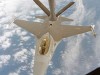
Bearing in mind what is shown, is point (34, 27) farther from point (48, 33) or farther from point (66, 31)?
point (66, 31)

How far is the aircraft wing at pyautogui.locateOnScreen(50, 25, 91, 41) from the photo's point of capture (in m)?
56.5

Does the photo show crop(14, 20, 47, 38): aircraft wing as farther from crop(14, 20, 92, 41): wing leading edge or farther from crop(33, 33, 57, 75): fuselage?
crop(33, 33, 57, 75): fuselage

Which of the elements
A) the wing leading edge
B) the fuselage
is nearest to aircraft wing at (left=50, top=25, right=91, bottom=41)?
the wing leading edge

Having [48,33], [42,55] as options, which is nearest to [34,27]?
[48,33]

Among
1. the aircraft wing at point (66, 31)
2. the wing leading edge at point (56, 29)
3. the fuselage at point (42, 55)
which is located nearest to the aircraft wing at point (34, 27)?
the wing leading edge at point (56, 29)

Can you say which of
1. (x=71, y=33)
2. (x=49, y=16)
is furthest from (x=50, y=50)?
(x=49, y=16)

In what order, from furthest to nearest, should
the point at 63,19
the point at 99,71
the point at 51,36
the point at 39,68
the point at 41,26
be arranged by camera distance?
1. the point at 63,19
2. the point at 41,26
3. the point at 51,36
4. the point at 39,68
5. the point at 99,71

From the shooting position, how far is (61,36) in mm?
56938

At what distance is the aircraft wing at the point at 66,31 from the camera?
56450 mm

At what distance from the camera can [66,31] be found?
57688 mm

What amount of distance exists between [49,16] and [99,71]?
2469 cm

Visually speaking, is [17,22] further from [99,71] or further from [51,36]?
[99,71]

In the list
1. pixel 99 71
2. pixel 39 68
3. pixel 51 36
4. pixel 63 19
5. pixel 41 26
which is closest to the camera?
pixel 99 71

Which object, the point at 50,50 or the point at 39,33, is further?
the point at 39,33
